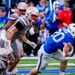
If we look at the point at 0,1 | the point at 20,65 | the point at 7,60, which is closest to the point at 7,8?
the point at 0,1

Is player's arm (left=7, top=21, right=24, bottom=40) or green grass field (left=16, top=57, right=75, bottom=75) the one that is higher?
player's arm (left=7, top=21, right=24, bottom=40)

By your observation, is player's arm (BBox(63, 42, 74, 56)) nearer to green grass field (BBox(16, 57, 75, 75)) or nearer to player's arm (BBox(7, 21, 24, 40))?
player's arm (BBox(7, 21, 24, 40))

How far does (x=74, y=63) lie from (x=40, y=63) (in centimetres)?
377

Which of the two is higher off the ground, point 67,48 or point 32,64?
point 67,48

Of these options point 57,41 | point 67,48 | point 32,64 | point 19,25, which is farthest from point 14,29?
point 32,64

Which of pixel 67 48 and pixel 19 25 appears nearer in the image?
pixel 67 48

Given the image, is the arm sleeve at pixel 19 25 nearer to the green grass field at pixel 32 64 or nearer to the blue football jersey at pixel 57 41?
the blue football jersey at pixel 57 41

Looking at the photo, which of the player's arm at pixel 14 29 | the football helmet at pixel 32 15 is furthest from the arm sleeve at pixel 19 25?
the football helmet at pixel 32 15

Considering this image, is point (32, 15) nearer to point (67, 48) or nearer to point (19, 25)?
point (19, 25)

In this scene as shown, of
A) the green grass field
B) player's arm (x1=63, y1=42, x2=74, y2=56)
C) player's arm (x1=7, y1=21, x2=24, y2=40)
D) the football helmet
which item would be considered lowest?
the green grass field

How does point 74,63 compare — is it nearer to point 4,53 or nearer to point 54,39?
point 54,39

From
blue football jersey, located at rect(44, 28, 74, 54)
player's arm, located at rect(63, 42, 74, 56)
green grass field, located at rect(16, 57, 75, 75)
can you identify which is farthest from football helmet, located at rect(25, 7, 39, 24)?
green grass field, located at rect(16, 57, 75, 75)

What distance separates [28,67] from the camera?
10797 mm

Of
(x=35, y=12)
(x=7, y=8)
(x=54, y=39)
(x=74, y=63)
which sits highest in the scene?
(x=35, y=12)
